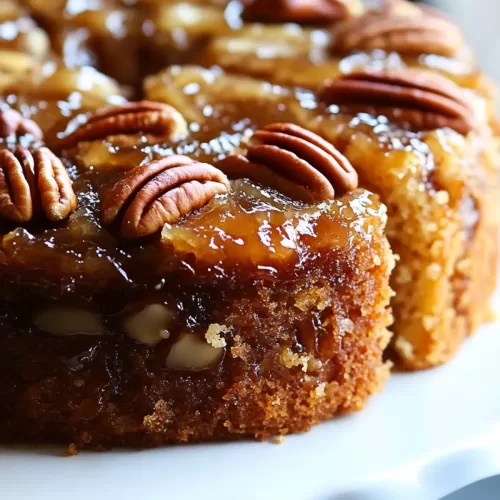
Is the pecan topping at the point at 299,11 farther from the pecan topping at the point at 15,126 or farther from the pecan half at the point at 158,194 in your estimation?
the pecan half at the point at 158,194

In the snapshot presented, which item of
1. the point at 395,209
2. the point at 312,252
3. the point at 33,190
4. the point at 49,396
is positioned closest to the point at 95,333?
the point at 49,396

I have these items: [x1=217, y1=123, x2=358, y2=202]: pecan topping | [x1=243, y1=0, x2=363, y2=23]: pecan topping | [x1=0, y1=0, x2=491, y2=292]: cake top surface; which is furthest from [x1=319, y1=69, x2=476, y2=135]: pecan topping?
[x1=243, y1=0, x2=363, y2=23]: pecan topping

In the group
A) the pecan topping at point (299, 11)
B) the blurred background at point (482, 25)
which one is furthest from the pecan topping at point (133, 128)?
the blurred background at point (482, 25)

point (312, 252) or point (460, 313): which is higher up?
point (312, 252)

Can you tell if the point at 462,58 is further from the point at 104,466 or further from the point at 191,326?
the point at 104,466

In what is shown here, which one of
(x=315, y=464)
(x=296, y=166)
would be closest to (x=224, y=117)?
(x=296, y=166)

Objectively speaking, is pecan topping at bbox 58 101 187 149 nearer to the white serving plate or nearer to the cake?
the cake
